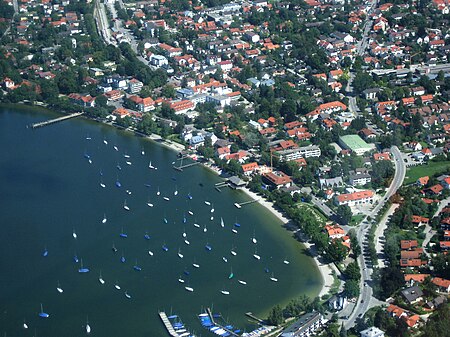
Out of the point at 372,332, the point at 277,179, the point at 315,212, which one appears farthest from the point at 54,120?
the point at 372,332

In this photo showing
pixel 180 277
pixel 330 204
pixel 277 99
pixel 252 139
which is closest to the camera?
pixel 180 277

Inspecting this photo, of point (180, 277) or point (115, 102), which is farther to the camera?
point (115, 102)

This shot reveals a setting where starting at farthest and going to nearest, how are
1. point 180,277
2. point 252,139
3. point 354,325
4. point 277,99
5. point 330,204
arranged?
1. point 277,99
2. point 252,139
3. point 330,204
4. point 180,277
5. point 354,325

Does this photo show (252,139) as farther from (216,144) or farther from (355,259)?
(355,259)

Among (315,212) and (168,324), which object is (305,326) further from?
(315,212)

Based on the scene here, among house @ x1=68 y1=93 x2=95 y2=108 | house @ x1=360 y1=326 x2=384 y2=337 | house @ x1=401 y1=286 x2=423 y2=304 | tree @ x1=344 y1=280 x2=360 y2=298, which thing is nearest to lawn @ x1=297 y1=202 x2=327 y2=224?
tree @ x1=344 y1=280 x2=360 y2=298

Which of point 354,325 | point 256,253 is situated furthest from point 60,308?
point 354,325

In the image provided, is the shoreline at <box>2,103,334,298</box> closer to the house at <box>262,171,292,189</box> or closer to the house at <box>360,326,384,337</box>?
the house at <box>262,171,292,189</box>

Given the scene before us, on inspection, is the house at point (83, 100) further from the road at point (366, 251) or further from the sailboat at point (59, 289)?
the sailboat at point (59, 289)

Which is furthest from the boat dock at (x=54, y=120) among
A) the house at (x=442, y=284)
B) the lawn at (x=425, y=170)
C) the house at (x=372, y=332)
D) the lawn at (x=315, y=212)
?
the house at (x=372, y=332)
